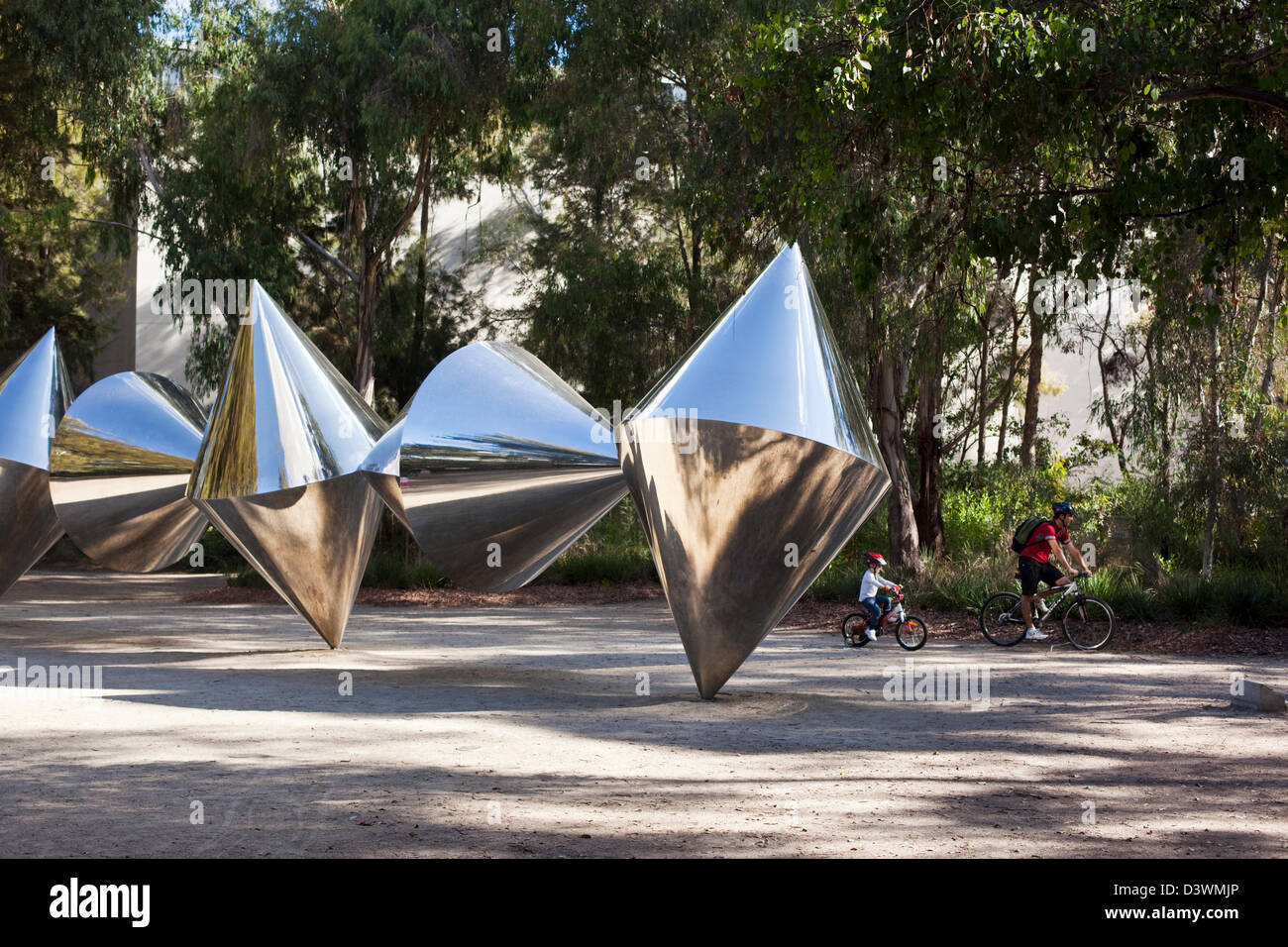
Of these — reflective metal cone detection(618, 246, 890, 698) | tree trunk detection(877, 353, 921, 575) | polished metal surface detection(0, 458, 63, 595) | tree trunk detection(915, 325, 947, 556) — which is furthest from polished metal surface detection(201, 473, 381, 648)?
tree trunk detection(915, 325, 947, 556)

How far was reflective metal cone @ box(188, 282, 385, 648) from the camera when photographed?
39.1 feet

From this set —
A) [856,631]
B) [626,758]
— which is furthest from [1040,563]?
[626,758]

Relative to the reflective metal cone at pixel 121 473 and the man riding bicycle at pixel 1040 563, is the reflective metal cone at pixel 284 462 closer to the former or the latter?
the reflective metal cone at pixel 121 473

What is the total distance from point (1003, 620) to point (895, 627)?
1319mm

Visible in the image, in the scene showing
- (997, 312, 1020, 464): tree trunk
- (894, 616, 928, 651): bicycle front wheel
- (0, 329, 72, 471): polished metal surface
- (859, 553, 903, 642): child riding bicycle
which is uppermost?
(997, 312, 1020, 464): tree trunk

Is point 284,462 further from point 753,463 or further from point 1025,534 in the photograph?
point 1025,534

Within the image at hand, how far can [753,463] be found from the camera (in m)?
9.27

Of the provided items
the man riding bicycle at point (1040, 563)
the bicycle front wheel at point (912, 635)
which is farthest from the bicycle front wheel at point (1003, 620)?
the bicycle front wheel at point (912, 635)

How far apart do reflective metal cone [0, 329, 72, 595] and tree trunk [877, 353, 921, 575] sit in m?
12.8

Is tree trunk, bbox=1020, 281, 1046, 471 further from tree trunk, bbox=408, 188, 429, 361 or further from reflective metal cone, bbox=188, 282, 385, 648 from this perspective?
reflective metal cone, bbox=188, 282, 385, 648

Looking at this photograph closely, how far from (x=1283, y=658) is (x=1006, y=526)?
9.32 m

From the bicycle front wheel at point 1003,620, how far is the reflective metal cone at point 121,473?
30.9 ft

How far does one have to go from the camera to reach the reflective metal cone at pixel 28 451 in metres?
14.3

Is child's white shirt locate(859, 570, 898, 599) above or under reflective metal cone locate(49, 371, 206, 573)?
under
